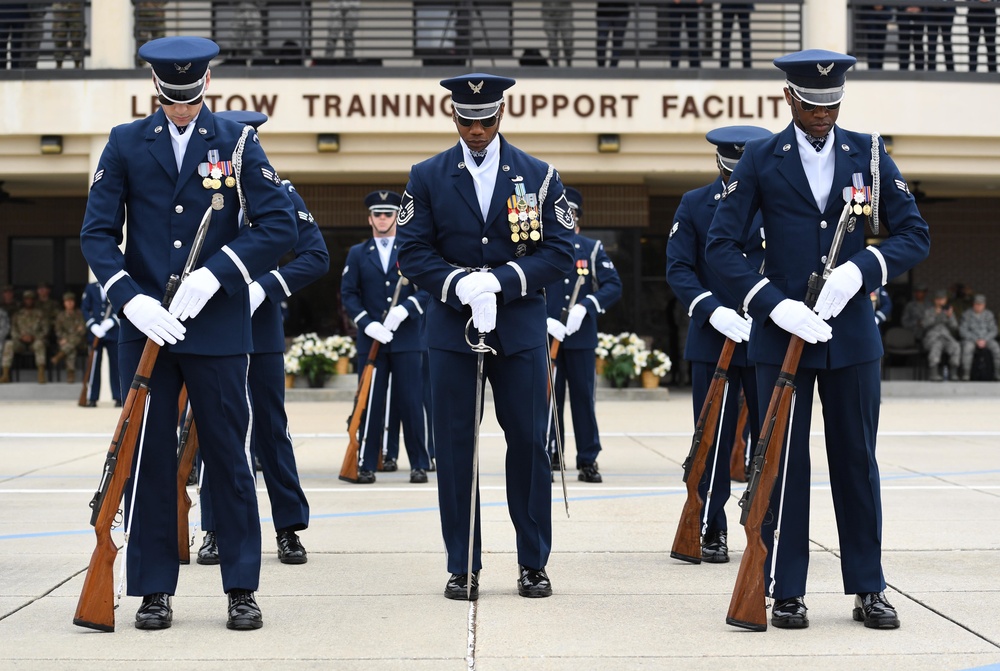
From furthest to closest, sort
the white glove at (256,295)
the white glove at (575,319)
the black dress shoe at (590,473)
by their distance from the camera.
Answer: the white glove at (575,319) → the black dress shoe at (590,473) → the white glove at (256,295)

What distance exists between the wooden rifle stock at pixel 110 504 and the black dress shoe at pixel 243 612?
1.46ft

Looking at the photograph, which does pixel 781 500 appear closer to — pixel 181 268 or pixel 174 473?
pixel 174 473

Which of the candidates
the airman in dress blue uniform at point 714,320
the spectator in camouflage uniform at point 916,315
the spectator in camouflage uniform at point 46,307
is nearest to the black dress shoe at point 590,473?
the airman in dress blue uniform at point 714,320

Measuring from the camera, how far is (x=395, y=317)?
9898mm

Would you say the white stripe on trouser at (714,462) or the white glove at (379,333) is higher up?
the white glove at (379,333)

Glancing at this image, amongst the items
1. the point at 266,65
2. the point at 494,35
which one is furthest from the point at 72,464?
the point at 494,35

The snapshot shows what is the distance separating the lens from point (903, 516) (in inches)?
313

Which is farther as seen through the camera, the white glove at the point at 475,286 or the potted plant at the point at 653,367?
the potted plant at the point at 653,367

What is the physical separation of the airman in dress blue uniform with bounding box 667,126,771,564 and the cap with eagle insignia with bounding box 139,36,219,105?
8.74ft

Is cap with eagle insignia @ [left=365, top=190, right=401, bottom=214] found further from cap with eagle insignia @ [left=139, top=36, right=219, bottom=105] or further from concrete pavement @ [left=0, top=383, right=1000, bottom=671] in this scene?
cap with eagle insignia @ [left=139, top=36, right=219, bottom=105]

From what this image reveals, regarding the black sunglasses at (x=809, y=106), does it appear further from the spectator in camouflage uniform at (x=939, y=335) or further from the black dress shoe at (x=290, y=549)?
the spectator in camouflage uniform at (x=939, y=335)

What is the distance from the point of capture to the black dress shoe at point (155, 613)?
16.5 feet

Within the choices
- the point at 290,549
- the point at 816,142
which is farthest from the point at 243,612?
the point at 816,142

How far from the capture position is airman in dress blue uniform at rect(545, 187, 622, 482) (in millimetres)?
9922
